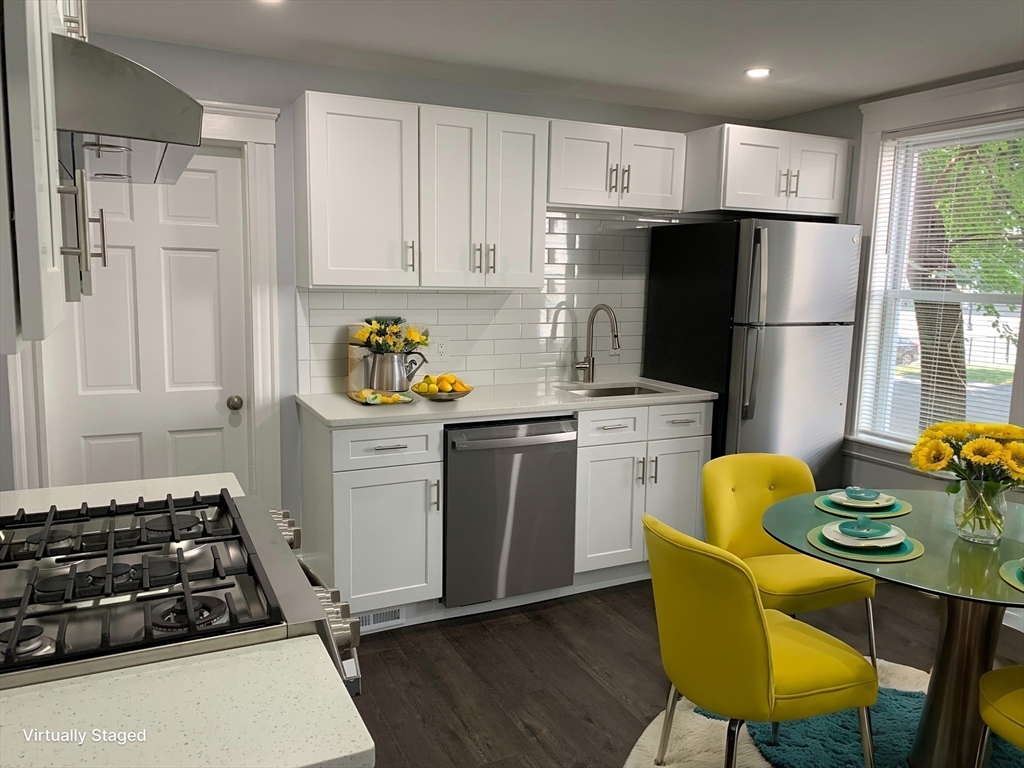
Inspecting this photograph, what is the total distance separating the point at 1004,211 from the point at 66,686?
399 cm

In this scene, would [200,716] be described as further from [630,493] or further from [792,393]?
[792,393]

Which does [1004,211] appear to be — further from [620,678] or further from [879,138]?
[620,678]

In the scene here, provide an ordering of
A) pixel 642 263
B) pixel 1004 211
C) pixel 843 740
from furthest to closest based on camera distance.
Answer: pixel 642 263, pixel 1004 211, pixel 843 740

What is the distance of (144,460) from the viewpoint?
350cm

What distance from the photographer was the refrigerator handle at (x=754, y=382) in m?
3.80

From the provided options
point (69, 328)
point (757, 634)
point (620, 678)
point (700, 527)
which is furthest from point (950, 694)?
point (69, 328)

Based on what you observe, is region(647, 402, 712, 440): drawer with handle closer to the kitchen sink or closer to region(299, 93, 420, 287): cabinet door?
the kitchen sink

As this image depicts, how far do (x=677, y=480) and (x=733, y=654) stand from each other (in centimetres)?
201

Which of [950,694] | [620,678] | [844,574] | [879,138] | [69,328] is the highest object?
[879,138]

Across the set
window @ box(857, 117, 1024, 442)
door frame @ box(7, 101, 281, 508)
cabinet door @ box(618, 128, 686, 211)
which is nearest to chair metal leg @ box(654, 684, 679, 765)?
door frame @ box(7, 101, 281, 508)

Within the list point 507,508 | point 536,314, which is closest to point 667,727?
point 507,508

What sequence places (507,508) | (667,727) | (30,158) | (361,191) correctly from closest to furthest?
1. (30,158)
2. (667,727)
3. (361,191)
4. (507,508)

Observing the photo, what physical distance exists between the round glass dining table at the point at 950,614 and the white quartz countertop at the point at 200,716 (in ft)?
5.05

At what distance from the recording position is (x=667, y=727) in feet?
7.84
